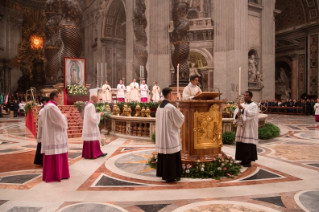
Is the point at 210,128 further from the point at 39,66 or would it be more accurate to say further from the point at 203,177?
the point at 39,66

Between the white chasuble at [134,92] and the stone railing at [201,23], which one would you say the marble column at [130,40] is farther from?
the white chasuble at [134,92]

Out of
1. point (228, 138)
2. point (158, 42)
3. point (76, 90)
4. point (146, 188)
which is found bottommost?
point (146, 188)

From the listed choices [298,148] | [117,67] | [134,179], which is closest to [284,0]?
[117,67]

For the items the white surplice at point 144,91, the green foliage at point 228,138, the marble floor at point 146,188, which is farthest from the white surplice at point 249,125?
the white surplice at point 144,91

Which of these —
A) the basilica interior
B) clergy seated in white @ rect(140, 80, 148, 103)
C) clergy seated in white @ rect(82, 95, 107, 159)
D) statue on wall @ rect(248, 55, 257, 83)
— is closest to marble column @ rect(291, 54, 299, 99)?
the basilica interior

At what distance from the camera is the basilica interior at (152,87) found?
3611 millimetres

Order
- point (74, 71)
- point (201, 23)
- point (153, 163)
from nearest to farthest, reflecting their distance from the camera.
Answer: point (153, 163), point (74, 71), point (201, 23)

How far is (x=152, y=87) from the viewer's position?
1873 cm

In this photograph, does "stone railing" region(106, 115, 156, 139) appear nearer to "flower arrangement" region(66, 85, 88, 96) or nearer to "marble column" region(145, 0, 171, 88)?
"flower arrangement" region(66, 85, 88, 96)

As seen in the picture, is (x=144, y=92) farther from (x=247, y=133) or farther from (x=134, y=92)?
(x=247, y=133)

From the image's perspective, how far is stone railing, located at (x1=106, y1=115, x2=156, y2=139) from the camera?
8.66m

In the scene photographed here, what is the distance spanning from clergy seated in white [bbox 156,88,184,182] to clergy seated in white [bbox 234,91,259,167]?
1.67 m

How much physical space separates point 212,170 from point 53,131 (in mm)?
2974

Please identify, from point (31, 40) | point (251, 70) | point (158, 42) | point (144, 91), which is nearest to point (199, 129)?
point (144, 91)
